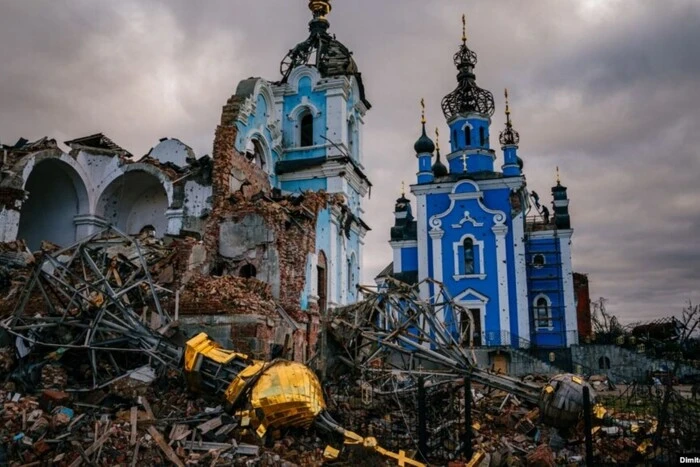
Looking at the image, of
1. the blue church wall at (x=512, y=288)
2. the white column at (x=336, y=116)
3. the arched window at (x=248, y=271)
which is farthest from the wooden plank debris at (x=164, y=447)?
the blue church wall at (x=512, y=288)

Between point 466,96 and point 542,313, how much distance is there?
47.1ft

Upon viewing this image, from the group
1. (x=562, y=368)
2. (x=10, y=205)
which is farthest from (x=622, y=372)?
(x=10, y=205)

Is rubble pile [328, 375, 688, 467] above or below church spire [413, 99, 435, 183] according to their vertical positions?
below

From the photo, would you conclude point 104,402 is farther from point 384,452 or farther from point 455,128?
point 455,128

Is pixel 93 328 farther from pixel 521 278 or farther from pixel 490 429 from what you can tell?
pixel 521 278

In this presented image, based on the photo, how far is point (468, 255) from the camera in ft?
110

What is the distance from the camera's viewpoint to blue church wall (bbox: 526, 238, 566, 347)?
3312 centimetres

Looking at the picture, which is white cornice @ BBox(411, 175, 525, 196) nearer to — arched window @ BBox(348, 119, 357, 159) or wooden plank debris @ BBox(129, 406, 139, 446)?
arched window @ BBox(348, 119, 357, 159)

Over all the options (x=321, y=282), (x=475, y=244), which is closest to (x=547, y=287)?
(x=475, y=244)

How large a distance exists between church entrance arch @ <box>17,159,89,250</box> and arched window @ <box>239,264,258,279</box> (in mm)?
8685

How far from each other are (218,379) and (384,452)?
354 centimetres

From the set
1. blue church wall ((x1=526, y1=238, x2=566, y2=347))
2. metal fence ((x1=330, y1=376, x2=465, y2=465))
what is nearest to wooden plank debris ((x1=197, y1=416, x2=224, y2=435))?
metal fence ((x1=330, y1=376, x2=465, y2=465))

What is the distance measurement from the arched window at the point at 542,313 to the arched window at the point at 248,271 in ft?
64.5

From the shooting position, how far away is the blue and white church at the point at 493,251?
106 ft
